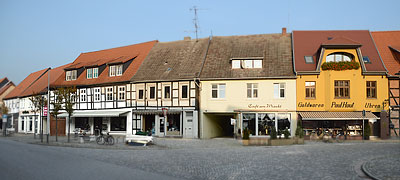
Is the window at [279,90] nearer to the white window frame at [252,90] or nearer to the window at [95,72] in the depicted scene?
the white window frame at [252,90]

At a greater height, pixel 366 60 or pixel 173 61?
pixel 173 61

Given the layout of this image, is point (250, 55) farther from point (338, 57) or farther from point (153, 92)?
point (153, 92)

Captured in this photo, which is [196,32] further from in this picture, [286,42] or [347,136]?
[347,136]

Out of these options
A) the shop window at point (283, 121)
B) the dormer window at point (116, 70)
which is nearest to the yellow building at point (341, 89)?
the shop window at point (283, 121)

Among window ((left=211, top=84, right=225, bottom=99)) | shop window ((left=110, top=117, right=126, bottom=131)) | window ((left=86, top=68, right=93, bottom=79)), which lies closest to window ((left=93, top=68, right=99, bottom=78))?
window ((left=86, top=68, right=93, bottom=79))

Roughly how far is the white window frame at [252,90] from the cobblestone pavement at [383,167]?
17.0 m

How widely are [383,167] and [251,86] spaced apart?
2031 cm

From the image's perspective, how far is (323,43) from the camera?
108 ft

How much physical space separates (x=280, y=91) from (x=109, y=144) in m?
15.2

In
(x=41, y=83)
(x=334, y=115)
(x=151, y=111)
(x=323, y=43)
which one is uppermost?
(x=323, y=43)

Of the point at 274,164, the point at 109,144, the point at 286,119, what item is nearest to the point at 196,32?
the point at 286,119

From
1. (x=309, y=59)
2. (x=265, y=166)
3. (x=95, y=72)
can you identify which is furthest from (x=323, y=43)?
(x=95, y=72)

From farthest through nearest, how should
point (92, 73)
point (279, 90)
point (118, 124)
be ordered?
1. point (92, 73)
2. point (118, 124)
3. point (279, 90)

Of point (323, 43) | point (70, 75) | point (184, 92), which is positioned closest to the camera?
point (323, 43)
